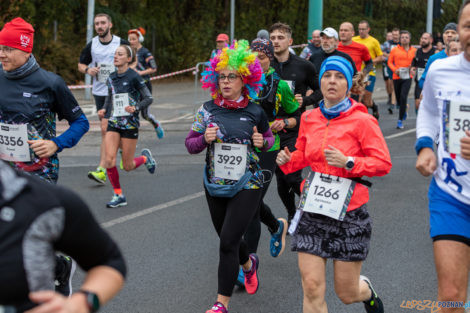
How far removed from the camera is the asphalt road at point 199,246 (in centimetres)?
528

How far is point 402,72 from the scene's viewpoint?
1558cm

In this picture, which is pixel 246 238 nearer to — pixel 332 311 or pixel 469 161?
pixel 332 311

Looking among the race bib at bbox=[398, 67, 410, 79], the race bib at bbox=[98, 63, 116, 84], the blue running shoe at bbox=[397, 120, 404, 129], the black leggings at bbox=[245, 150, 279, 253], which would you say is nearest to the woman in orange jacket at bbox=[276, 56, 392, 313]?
the black leggings at bbox=[245, 150, 279, 253]

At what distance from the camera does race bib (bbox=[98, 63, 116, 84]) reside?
10242 mm

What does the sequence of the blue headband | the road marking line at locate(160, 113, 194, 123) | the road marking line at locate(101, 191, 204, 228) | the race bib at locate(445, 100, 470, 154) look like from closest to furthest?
the race bib at locate(445, 100, 470, 154), the blue headband, the road marking line at locate(101, 191, 204, 228), the road marking line at locate(160, 113, 194, 123)

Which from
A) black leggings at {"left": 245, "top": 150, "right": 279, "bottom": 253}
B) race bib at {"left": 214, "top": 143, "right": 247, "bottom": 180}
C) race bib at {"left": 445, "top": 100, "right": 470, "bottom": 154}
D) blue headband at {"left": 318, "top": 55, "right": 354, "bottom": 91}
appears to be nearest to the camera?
race bib at {"left": 445, "top": 100, "right": 470, "bottom": 154}

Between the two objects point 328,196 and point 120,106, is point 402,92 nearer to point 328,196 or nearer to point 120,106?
point 120,106

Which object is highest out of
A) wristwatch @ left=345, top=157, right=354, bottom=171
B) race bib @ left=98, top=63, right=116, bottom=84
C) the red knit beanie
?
the red knit beanie

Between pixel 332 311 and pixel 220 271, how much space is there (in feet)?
2.84

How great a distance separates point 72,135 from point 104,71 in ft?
17.3

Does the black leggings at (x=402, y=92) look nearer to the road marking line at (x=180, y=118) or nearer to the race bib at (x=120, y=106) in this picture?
the road marking line at (x=180, y=118)

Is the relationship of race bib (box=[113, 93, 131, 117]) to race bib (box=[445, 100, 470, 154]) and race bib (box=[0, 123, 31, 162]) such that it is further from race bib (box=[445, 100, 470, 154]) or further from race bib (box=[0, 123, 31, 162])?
race bib (box=[445, 100, 470, 154])

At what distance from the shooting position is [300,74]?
7109mm

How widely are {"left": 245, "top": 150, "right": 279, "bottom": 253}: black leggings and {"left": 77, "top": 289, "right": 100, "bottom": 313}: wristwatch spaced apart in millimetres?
3470
